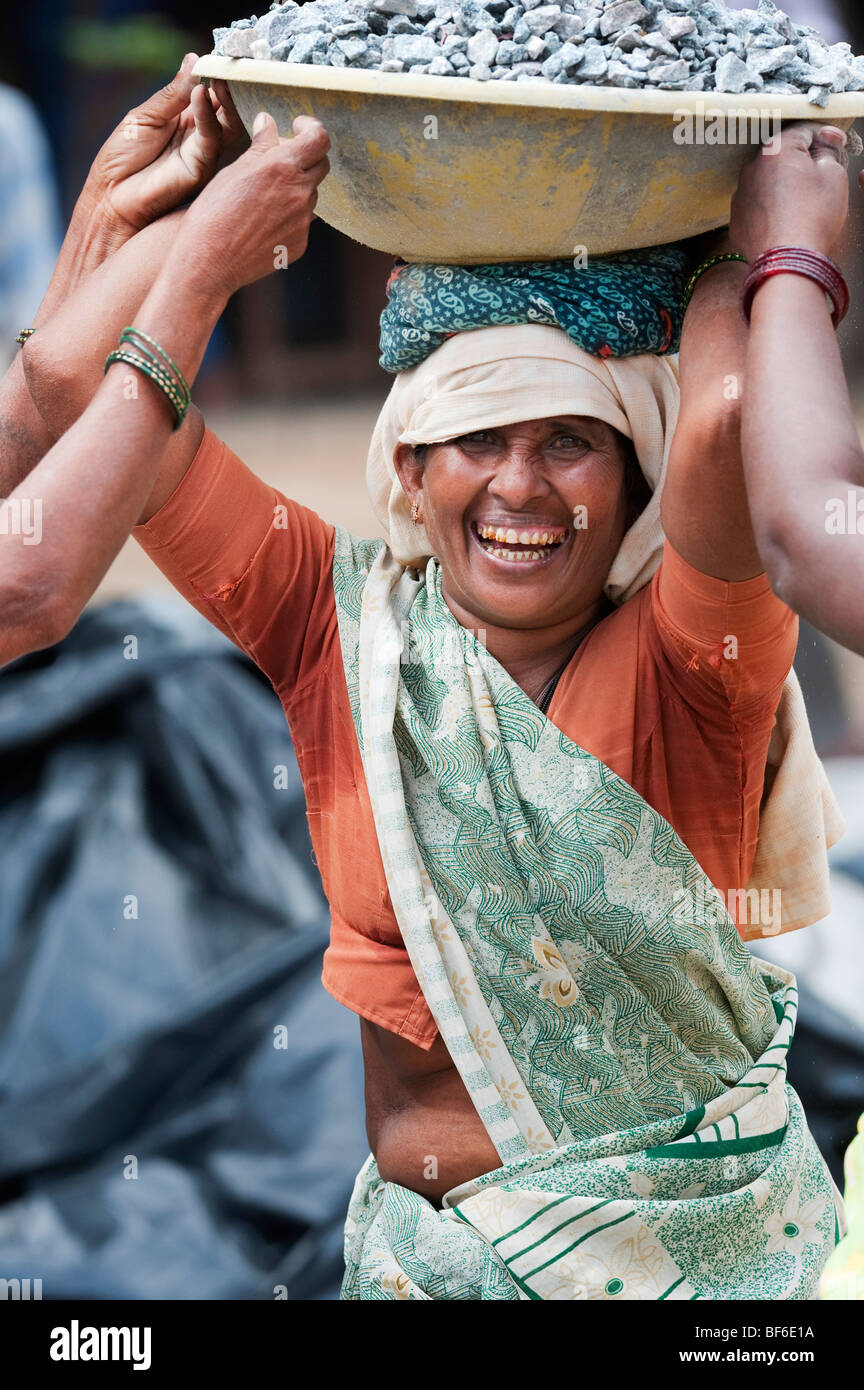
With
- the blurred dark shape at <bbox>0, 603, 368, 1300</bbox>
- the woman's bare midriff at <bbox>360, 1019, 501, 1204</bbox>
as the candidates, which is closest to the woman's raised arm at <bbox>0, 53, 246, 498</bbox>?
A: the woman's bare midriff at <bbox>360, 1019, 501, 1204</bbox>

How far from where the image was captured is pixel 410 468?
1962mm

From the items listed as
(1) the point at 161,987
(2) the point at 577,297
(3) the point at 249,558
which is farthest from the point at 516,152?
(1) the point at 161,987

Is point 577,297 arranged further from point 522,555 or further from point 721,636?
point 721,636

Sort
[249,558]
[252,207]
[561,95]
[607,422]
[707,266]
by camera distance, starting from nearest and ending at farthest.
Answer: [561,95] → [252,207] → [707,266] → [607,422] → [249,558]

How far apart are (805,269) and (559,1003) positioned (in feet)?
2.96

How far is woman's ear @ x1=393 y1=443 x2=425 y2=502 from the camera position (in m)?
1.95

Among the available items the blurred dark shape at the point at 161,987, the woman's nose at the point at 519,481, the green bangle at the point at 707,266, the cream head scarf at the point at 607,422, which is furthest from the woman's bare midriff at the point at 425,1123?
the blurred dark shape at the point at 161,987

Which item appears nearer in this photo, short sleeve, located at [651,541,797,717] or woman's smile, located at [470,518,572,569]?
short sleeve, located at [651,541,797,717]

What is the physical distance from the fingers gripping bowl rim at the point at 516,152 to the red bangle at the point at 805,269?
152 mm

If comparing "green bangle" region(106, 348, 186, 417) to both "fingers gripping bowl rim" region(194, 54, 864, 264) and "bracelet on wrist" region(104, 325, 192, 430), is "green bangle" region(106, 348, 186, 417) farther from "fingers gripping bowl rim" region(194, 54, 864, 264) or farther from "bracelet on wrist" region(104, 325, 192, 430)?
"fingers gripping bowl rim" region(194, 54, 864, 264)

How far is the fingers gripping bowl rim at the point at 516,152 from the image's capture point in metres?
1.49

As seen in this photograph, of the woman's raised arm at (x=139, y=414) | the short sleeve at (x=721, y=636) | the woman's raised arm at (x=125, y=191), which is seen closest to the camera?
the woman's raised arm at (x=139, y=414)

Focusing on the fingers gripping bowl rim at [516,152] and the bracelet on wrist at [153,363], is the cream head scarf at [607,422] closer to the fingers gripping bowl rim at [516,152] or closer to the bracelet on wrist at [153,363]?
the fingers gripping bowl rim at [516,152]

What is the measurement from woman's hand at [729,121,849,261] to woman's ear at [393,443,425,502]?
1.72 ft
